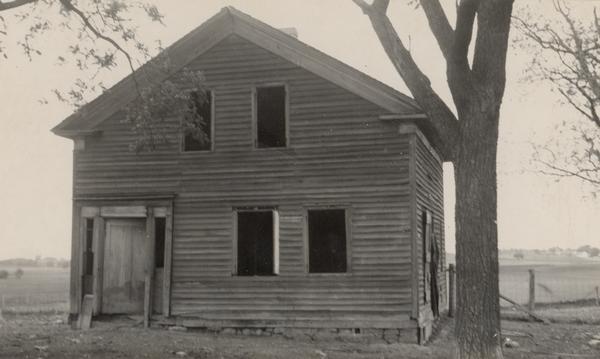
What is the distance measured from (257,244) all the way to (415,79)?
7346 millimetres

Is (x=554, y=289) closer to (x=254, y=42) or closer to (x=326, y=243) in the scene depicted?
(x=326, y=243)

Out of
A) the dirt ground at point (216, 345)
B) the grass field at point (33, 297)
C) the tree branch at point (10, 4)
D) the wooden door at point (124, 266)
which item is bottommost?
the grass field at point (33, 297)

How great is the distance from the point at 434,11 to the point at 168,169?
26.1ft

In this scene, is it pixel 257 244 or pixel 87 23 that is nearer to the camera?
pixel 87 23

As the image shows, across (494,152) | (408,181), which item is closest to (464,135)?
(494,152)

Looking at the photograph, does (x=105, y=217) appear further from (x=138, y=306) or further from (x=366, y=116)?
(x=366, y=116)

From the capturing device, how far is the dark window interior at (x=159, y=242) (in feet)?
51.5

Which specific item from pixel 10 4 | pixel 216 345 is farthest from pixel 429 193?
pixel 10 4

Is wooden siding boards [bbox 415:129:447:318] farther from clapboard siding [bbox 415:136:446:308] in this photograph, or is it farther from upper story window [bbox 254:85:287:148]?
upper story window [bbox 254:85:287:148]

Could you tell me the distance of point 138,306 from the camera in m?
15.7

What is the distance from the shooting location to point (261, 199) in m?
14.9

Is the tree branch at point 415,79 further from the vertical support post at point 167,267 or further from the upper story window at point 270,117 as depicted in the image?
the vertical support post at point 167,267

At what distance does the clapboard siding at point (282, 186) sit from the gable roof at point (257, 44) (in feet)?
0.67

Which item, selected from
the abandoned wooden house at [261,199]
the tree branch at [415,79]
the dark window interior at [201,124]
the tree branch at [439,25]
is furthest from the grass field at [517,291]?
the tree branch at [439,25]
